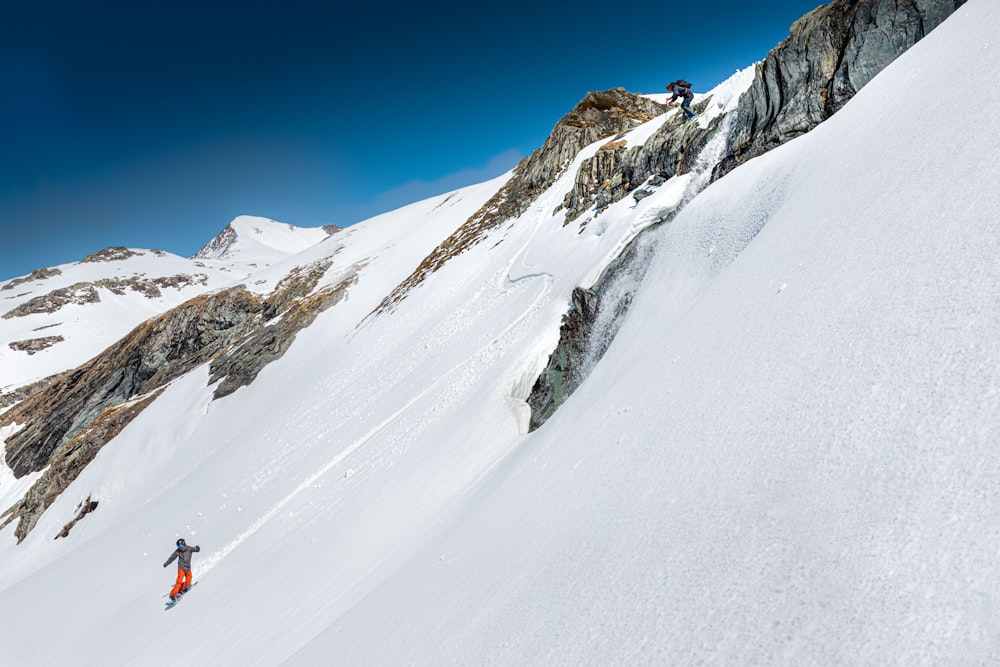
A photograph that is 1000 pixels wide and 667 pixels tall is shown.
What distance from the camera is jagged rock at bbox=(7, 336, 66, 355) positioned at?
100438 millimetres

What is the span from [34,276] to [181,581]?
205044mm

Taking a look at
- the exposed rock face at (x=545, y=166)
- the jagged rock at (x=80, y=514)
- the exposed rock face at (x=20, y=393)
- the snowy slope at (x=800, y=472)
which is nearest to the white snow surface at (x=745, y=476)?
the snowy slope at (x=800, y=472)

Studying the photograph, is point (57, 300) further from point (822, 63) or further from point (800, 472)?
point (800, 472)

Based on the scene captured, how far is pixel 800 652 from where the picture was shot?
88.0 inches

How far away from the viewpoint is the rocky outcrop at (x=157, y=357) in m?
46.3

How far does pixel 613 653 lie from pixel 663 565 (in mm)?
685

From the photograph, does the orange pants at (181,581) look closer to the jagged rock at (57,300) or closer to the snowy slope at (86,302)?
the snowy slope at (86,302)

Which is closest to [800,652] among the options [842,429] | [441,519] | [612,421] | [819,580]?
[819,580]

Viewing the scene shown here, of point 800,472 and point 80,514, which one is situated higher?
point 80,514

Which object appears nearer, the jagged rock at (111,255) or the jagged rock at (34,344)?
the jagged rock at (34,344)

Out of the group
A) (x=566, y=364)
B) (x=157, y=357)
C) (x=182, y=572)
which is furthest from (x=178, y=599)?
(x=157, y=357)

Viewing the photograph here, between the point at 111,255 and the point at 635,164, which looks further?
the point at 111,255

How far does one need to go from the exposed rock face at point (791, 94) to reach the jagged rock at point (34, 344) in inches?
5432

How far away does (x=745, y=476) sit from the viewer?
11.2 ft
